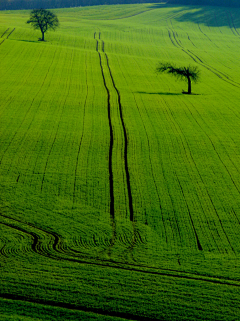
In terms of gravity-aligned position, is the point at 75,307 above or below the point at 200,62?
below

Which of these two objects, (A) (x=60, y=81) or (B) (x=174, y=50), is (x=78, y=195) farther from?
(B) (x=174, y=50)

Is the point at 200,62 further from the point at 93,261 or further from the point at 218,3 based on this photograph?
the point at 218,3

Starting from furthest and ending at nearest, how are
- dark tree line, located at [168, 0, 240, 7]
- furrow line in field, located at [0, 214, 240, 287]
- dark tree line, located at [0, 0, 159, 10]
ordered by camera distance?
dark tree line, located at [0, 0, 159, 10]
dark tree line, located at [168, 0, 240, 7]
furrow line in field, located at [0, 214, 240, 287]

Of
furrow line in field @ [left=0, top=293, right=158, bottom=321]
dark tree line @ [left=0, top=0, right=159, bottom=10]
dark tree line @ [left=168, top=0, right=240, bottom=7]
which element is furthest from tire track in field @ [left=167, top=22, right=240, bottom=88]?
dark tree line @ [left=0, top=0, right=159, bottom=10]

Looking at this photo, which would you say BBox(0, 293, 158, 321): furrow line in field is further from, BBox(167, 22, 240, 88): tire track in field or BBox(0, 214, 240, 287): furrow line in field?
BBox(167, 22, 240, 88): tire track in field

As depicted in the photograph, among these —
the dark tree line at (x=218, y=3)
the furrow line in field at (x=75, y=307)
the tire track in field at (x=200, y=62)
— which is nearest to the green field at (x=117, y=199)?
the furrow line in field at (x=75, y=307)

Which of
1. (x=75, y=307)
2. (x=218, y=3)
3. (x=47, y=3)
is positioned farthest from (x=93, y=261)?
(x=47, y=3)

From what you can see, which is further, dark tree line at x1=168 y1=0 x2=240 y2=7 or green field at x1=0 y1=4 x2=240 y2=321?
dark tree line at x1=168 y1=0 x2=240 y2=7

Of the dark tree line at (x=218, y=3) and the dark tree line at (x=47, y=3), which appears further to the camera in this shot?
the dark tree line at (x=47, y=3)

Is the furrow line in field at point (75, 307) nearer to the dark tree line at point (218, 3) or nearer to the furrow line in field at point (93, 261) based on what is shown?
the furrow line in field at point (93, 261)
